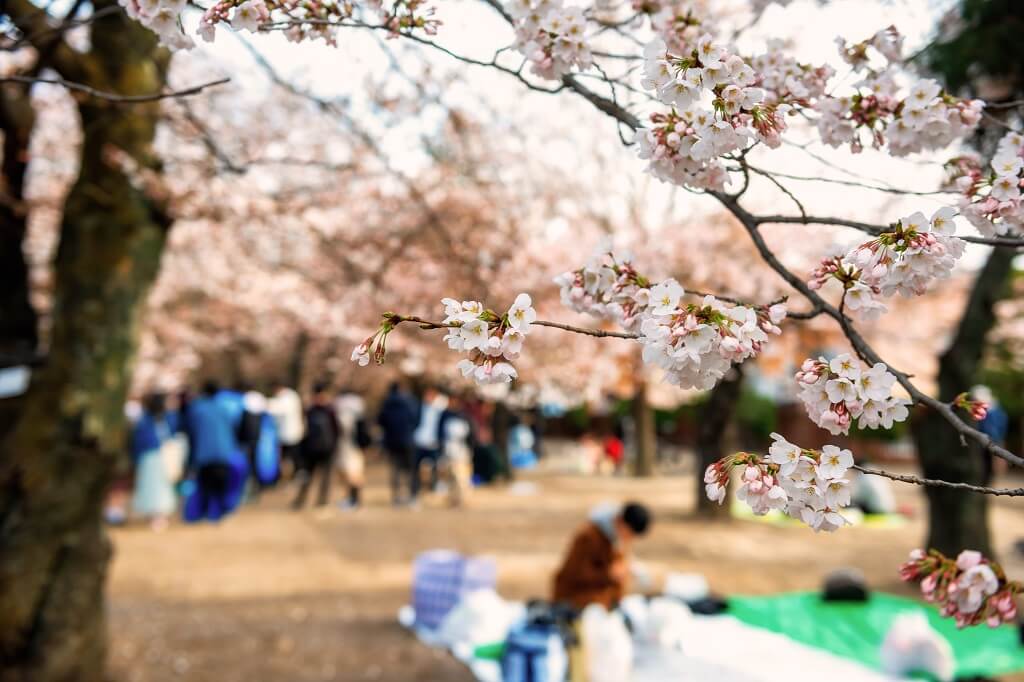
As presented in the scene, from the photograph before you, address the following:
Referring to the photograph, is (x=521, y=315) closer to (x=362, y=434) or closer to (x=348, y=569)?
(x=348, y=569)

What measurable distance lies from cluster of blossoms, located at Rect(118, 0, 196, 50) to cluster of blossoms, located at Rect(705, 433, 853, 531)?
5.01ft

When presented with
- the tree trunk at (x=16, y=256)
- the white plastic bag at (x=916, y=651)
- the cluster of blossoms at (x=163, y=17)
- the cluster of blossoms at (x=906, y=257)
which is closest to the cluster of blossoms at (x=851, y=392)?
the cluster of blossoms at (x=906, y=257)

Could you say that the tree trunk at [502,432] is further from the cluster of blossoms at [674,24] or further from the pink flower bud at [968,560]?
the pink flower bud at [968,560]

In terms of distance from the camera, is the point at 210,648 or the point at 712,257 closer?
the point at 210,648

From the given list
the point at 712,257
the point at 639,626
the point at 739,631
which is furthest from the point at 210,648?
the point at 712,257

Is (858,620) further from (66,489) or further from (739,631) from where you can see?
(66,489)

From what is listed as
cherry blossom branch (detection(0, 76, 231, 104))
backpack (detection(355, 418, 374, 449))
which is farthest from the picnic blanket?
backpack (detection(355, 418, 374, 449))

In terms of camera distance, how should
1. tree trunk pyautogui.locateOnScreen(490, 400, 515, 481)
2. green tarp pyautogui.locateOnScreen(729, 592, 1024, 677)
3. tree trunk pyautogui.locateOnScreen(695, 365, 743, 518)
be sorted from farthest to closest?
tree trunk pyautogui.locateOnScreen(490, 400, 515, 481), tree trunk pyautogui.locateOnScreen(695, 365, 743, 518), green tarp pyautogui.locateOnScreen(729, 592, 1024, 677)

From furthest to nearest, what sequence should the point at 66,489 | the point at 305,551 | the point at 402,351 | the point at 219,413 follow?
the point at 402,351
the point at 219,413
the point at 305,551
the point at 66,489

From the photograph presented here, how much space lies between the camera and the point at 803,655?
4.63 metres

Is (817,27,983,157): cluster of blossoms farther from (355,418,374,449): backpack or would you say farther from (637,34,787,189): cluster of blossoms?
(355,418,374,449): backpack

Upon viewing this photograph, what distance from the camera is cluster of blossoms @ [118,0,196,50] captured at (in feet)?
5.56

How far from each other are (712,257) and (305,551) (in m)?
6.88

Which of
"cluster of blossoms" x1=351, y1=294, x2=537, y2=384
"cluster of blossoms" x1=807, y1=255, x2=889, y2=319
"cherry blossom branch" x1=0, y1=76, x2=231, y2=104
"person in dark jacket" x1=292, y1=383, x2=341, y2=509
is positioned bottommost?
"person in dark jacket" x1=292, y1=383, x2=341, y2=509
